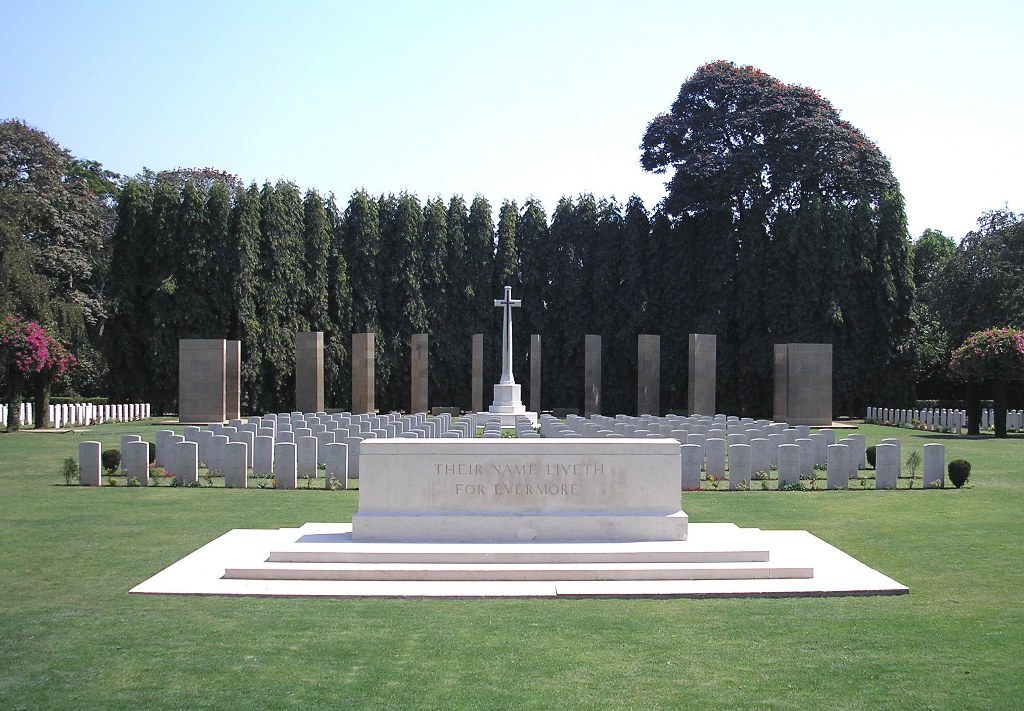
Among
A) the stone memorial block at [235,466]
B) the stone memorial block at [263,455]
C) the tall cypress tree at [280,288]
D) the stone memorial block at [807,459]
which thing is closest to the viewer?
the stone memorial block at [235,466]

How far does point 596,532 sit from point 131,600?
4239mm

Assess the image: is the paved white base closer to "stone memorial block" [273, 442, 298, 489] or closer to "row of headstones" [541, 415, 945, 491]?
"stone memorial block" [273, 442, 298, 489]

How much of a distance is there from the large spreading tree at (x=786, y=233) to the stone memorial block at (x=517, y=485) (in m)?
34.5

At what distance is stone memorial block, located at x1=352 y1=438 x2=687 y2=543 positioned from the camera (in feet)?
32.9

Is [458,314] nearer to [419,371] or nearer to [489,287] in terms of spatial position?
[489,287]

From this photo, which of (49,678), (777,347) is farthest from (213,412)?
(49,678)

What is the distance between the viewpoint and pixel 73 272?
145ft

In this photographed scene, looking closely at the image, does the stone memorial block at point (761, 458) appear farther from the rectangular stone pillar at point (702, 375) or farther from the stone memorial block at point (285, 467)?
the rectangular stone pillar at point (702, 375)

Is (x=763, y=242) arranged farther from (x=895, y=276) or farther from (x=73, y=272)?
(x=73, y=272)

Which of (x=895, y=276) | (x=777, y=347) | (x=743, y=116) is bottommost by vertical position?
(x=777, y=347)

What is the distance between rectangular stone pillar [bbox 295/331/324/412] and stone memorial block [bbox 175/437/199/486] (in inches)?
809

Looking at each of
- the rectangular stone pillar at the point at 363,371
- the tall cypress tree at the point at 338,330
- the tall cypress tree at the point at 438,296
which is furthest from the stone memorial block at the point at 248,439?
the tall cypress tree at the point at 438,296

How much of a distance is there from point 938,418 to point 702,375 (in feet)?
26.7

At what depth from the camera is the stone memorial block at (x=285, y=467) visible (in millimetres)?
16438
